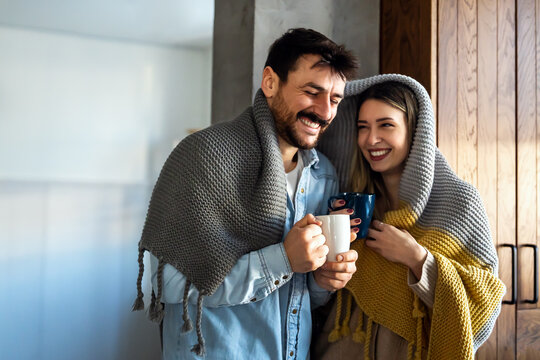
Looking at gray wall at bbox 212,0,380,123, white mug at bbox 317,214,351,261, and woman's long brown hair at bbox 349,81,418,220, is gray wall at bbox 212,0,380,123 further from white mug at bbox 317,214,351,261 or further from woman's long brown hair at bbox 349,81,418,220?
Result: white mug at bbox 317,214,351,261

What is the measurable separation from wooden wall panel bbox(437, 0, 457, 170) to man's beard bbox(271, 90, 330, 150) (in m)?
0.57

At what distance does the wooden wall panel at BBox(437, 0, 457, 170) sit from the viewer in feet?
5.11

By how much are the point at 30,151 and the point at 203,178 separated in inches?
132

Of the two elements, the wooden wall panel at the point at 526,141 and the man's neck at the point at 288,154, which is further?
the wooden wall panel at the point at 526,141

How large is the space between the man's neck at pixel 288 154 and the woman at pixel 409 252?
0.61ft

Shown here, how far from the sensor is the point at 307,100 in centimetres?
115

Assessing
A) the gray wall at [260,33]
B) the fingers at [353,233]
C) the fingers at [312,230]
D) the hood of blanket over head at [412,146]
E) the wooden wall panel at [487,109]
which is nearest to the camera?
the fingers at [312,230]

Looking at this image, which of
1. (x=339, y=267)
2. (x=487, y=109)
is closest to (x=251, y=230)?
(x=339, y=267)

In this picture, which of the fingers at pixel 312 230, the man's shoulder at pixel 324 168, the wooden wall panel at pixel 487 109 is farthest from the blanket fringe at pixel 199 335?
the wooden wall panel at pixel 487 109

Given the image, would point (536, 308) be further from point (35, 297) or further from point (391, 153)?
point (35, 297)

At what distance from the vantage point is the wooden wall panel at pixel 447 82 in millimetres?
1557

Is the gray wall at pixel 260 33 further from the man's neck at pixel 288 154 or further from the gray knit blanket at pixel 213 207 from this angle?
the gray knit blanket at pixel 213 207

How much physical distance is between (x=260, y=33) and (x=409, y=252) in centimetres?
81

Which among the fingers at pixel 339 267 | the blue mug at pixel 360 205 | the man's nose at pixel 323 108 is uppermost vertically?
the man's nose at pixel 323 108
